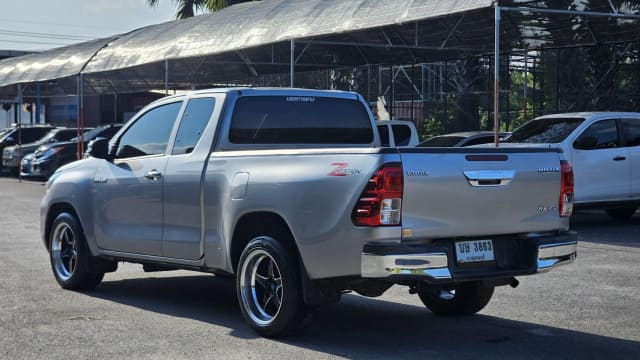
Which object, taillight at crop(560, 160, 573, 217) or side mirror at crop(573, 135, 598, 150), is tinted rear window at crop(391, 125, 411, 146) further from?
taillight at crop(560, 160, 573, 217)

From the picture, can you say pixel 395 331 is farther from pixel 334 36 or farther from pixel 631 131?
pixel 334 36

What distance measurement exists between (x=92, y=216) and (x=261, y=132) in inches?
82.7

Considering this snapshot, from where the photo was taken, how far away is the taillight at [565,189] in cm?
774

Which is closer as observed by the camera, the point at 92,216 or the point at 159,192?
the point at 159,192

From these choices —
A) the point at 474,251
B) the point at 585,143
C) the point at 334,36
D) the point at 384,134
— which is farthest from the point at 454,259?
the point at 334,36

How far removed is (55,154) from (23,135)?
5.30 m

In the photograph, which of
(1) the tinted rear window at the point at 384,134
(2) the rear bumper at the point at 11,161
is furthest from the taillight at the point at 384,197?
(2) the rear bumper at the point at 11,161

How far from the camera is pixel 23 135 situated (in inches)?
1447

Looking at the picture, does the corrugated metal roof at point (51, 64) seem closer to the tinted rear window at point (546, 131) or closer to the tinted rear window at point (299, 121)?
the tinted rear window at point (546, 131)

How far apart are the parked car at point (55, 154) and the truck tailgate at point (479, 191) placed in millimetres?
24722

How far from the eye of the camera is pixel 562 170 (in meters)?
7.76

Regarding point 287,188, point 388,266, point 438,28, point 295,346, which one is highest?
point 438,28

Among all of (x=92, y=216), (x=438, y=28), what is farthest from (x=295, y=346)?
(x=438, y=28)

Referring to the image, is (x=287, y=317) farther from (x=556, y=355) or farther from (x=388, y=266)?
(x=556, y=355)
